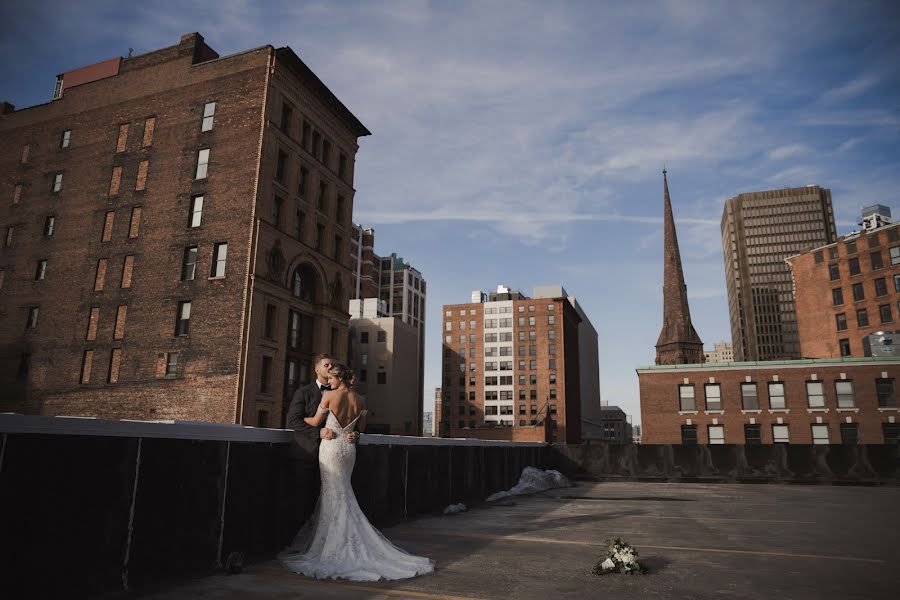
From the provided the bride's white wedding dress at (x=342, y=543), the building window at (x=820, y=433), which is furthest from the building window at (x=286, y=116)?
the building window at (x=820, y=433)

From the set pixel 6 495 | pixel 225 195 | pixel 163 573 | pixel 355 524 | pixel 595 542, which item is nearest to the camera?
pixel 6 495

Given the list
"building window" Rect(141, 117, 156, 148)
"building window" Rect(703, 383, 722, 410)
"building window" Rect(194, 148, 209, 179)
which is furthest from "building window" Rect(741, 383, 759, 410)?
"building window" Rect(141, 117, 156, 148)

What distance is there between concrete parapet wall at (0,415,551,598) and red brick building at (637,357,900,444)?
144 feet

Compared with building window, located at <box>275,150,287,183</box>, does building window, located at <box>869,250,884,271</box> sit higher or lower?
higher

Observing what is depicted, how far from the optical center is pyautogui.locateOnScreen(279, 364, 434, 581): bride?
6.73 m

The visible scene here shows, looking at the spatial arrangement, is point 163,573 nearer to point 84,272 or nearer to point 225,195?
point 225,195

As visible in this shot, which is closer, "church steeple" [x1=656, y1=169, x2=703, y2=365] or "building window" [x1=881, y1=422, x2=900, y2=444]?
"building window" [x1=881, y1=422, x2=900, y2=444]

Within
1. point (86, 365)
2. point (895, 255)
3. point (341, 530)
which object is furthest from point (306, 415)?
point (895, 255)

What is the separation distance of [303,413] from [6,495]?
3.64 meters

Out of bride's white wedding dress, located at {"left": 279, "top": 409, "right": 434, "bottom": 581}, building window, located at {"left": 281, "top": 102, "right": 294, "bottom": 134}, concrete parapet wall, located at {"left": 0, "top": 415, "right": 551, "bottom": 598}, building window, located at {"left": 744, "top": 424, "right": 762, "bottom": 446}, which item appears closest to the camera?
concrete parapet wall, located at {"left": 0, "top": 415, "right": 551, "bottom": 598}

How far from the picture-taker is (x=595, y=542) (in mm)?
9305

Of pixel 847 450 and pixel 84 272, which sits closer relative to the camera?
pixel 847 450

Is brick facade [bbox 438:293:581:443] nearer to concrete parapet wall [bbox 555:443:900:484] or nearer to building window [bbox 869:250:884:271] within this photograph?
building window [bbox 869:250:884:271]

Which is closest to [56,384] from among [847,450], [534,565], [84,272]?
[84,272]
